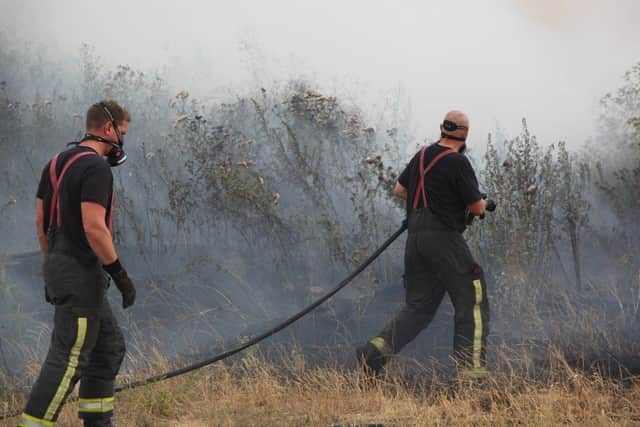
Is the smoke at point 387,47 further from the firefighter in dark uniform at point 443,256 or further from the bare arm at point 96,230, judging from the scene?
the bare arm at point 96,230

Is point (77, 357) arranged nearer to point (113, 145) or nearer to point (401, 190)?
point (113, 145)

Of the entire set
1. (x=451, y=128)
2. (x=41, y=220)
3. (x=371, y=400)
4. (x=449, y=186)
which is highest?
(x=451, y=128)

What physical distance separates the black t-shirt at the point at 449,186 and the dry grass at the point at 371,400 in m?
0.99

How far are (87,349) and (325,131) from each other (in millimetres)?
4125

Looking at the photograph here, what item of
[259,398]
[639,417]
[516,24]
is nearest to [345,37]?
[516,24]

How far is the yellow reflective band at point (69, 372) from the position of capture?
3734 mm

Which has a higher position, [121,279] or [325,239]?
[121,279]

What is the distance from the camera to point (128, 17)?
9484 millimetres

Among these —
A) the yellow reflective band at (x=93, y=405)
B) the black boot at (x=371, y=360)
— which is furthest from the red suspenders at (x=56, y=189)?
the black boot at (x=371, y=360)

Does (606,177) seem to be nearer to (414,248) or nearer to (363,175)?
(363,175)

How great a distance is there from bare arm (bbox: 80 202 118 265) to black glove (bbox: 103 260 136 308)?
69 mm

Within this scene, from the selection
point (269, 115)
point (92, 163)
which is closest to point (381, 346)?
point (92, 163)

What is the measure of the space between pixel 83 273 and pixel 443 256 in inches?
84.1

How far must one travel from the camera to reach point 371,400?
4.77m
